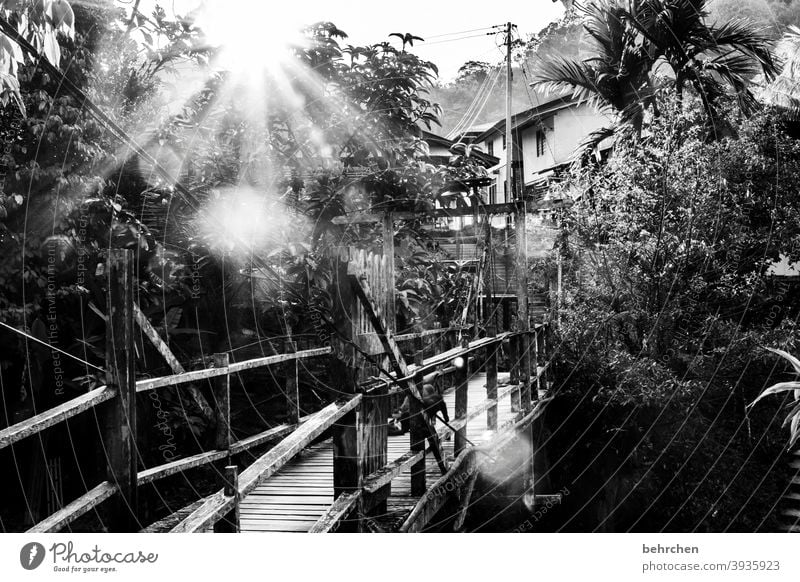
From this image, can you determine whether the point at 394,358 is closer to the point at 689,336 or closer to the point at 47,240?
the point at 47,240

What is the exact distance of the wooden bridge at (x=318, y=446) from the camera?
2371 mm

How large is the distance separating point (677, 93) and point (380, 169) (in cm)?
304

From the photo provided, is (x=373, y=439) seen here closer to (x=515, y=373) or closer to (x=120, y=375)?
(x=120, y=375)

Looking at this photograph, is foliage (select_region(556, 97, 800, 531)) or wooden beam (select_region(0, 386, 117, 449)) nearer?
wooden beam (select_region(0, 386, 117, 449))

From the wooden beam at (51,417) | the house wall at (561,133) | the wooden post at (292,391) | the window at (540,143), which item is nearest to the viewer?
the wooden beam at (51,417)

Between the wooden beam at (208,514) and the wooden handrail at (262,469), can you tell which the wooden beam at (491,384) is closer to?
the wooden handrail at (262,469)

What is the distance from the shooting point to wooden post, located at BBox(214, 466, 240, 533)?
6.94 ft

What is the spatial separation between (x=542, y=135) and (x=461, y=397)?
2.46 meters

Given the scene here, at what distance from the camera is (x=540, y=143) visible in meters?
5.80

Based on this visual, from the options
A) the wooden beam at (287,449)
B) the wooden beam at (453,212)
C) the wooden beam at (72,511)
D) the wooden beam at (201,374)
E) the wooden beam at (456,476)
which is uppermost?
the wooden beam at (453,212)

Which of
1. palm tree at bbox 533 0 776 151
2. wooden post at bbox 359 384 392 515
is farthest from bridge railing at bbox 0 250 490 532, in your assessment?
palm tree at bbox 533 0 776 151

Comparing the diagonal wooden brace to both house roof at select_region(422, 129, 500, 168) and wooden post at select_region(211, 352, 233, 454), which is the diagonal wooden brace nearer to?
wooden post at select_region(211, 352, 233, 454)

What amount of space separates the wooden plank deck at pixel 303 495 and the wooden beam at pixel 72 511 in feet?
2.98

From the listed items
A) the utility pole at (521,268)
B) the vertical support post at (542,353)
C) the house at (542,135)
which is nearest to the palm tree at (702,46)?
the house at (542,135)
